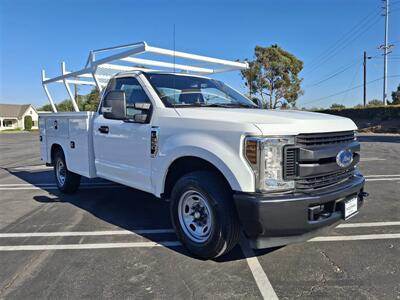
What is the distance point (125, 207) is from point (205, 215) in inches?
100

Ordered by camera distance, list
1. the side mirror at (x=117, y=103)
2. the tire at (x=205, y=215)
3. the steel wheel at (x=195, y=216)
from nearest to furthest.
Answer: the tire at (x=205, y=215), the steel wheel at (x=195, y=216), the side mirror at (x=117, y=103)

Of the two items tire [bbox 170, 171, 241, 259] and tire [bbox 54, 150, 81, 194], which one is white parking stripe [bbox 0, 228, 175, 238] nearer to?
tire [bbox 170, 171, 241, 259]

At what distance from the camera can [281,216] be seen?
311 cm

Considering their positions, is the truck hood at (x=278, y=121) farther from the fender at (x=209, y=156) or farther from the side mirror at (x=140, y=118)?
the side mirror at (x=140, y=118)

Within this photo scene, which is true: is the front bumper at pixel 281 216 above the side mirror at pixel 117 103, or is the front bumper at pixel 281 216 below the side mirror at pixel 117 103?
below

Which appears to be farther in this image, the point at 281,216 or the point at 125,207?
the point at 125,207

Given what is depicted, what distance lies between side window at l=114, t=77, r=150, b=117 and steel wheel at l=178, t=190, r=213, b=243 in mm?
1377

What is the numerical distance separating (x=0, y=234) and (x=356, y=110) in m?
40.6

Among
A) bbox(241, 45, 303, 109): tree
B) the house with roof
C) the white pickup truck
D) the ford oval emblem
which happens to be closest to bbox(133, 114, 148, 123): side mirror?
the white pickup truck

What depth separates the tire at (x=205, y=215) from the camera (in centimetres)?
342

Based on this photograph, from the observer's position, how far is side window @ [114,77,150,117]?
4.60m

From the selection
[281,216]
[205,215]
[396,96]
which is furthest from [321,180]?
[396,96]

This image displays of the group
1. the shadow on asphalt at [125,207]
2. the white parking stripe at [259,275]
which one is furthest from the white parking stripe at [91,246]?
the white parking stripe at [259,275]

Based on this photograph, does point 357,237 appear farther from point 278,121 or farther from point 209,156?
point 209,156
